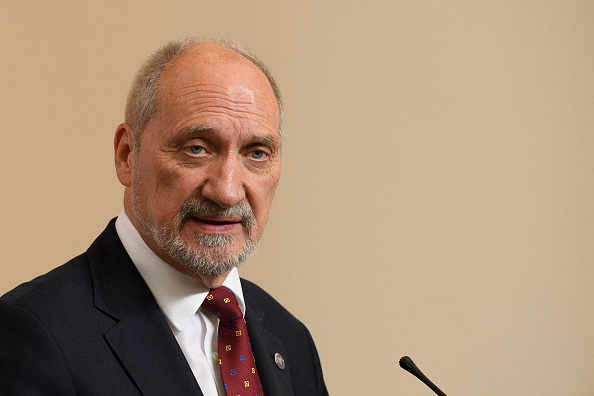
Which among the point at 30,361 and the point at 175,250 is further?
the point at 175,250

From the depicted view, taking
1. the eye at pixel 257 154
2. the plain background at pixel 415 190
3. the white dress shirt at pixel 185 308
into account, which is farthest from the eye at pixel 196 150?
the plain background at pixel 415 190

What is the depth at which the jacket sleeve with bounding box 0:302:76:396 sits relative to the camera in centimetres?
128

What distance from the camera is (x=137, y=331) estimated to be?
144 cm

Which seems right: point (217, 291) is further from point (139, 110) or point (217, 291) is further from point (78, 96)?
point (78, 96)

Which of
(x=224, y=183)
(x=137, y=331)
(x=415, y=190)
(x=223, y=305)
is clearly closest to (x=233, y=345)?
(x=223, y=305)

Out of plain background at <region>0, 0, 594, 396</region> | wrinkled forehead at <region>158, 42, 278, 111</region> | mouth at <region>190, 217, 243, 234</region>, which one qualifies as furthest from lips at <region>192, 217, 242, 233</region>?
plain background at <region>0, 0, 594, 396</region>

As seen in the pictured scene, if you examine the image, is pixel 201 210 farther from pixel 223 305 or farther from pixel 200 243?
pixel 223 305

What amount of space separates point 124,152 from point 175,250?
9.8 inches

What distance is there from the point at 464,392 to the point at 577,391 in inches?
17.7

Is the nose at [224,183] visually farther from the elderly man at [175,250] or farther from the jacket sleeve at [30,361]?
the jacket sleeve at [30,361]

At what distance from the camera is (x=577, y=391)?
2979mm

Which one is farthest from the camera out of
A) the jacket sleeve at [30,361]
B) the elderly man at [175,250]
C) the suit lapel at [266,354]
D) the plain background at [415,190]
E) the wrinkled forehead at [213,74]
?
the plain background at [415,190]

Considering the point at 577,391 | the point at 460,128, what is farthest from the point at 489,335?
the point at 460,128

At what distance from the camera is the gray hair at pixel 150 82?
152 cm
